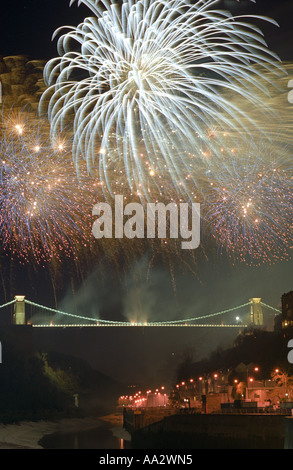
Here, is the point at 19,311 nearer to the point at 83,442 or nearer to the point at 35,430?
the point at 35,430

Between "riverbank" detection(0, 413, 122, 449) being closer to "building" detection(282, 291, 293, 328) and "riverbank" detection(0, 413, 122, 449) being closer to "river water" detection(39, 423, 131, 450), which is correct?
"river water" detection(39, 423, 131, 450)

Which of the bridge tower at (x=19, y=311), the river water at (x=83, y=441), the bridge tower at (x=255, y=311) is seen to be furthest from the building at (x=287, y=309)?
the bridge tower at (x=19, y=311)

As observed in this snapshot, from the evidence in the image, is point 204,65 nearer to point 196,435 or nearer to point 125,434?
point 196,435

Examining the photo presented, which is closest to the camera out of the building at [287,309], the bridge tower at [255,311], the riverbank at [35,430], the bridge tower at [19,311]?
the riverbank at [35,430]

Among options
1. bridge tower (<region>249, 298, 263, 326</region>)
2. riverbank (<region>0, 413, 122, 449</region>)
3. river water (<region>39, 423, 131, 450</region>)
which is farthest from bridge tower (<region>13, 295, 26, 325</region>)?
bridge tower (<region>249, 298, 263, 326</region>)

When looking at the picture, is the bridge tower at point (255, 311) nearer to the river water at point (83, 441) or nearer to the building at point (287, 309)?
the building at point (287, 309)
